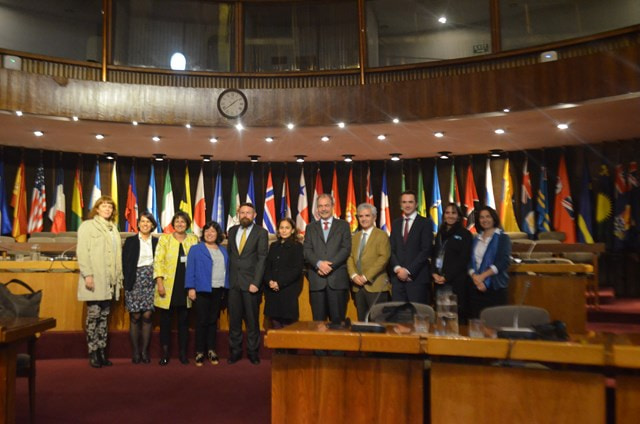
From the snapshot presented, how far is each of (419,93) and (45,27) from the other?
6405 mm

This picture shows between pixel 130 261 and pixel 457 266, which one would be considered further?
pixel 130 261

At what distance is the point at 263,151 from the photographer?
1003 centimetres

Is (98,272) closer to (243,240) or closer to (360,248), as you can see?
(243,240)

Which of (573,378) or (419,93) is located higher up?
(419,93)

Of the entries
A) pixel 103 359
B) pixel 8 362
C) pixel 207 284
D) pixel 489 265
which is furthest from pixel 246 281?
pixel 8 362

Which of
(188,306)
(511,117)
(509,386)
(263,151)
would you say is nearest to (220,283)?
(188,306)

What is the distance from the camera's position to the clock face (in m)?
7.85

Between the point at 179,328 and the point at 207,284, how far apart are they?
519 millimetres

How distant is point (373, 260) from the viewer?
468cm

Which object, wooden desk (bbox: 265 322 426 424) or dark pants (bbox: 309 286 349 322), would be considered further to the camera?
dark pants (bbox: 309 286 349 322)

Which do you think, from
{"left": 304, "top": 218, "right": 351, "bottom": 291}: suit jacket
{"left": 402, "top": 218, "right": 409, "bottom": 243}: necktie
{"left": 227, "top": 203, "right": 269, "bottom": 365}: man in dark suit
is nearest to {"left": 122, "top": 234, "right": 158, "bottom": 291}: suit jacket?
{"left": 227, "top": 203, "right": 269, "bottom": 365}: man in dark suit

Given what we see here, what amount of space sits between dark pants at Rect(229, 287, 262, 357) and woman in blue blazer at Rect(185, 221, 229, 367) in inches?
6.0

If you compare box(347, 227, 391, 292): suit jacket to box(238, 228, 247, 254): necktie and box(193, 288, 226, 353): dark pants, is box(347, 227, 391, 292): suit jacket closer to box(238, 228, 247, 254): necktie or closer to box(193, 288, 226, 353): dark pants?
box(238, 228, 247, 254): necktie

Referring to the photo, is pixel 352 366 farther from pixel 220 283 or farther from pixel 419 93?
pixel 419 93
